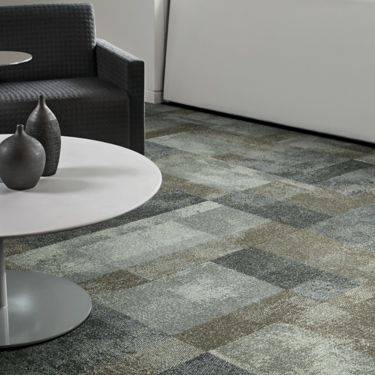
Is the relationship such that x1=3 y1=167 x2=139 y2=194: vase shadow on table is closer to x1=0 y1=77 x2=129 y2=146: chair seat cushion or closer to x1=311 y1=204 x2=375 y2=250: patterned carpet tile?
x1=311 y1=204 x2=375 y2=250: patterned carpet tile

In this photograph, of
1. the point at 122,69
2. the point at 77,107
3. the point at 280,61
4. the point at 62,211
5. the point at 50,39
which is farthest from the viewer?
the point at 280,61

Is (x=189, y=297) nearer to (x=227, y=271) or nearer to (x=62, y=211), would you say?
(x=227, y=271)

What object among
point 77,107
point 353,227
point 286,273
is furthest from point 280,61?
point 286,273

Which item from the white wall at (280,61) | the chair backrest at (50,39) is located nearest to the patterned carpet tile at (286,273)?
the chair backrest at (50,39)

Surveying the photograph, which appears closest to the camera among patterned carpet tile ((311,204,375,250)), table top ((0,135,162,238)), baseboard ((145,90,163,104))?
table top ((0,135,162,238))

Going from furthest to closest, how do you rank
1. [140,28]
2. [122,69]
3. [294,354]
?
[140,28], [122,69], [294,354]

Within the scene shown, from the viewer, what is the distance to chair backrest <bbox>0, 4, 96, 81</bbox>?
4.62 meters

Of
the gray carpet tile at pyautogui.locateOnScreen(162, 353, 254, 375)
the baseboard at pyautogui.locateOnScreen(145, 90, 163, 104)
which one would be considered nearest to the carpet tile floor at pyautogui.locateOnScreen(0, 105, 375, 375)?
the gray carpet tile at pyautogui.locateOnScreen(162, 353, 254, 375)

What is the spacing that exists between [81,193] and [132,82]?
1.82 m

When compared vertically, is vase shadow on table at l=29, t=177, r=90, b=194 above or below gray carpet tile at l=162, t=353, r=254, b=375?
above

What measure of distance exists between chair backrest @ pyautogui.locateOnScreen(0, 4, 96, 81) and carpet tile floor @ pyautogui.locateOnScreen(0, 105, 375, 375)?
27.6 inches

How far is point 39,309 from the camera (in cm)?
282

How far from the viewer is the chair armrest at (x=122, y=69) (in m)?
4.36

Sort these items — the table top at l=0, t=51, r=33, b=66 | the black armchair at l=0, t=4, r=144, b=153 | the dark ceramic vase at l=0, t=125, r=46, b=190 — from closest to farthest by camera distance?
the dark ceramic vase at l=0, t=125, r=46, b=190, the table top at l=0, t=51, r=33, b=66, the black armchair at l=0, t=4, r=144, b=153
